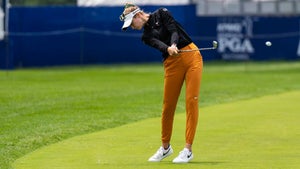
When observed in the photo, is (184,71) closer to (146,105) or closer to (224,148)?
(224,148)

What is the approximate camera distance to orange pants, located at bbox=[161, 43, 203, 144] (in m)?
12.3

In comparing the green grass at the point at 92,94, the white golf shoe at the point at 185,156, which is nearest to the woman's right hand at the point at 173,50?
the white golf shoe at the point at 185,156

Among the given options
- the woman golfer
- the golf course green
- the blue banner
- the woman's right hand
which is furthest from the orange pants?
the blue banner

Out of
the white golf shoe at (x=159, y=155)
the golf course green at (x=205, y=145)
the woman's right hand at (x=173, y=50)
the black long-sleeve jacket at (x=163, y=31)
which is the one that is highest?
the black long-sleeve jacket at (x=163, y=31)

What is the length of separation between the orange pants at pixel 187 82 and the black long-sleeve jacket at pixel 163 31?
5.6 inches

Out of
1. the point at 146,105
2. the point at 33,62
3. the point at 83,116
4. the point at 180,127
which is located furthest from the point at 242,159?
the point at 33,62

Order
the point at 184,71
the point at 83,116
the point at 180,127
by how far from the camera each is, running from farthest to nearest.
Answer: the point at 83,116 → the point at 180,127 → the point at 184,71

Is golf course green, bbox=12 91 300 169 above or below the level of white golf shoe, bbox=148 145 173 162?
below

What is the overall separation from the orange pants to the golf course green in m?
0.51

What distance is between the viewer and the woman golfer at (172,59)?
12312 millimetres

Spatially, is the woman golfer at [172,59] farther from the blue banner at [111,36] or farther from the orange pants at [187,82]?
the blue banner at [111,36]

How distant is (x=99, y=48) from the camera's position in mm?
38031

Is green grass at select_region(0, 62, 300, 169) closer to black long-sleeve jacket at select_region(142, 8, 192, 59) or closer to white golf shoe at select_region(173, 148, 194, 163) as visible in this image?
white golf shoe at select_region(173, 148, 194, 163)

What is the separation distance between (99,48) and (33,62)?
8.05 ft
